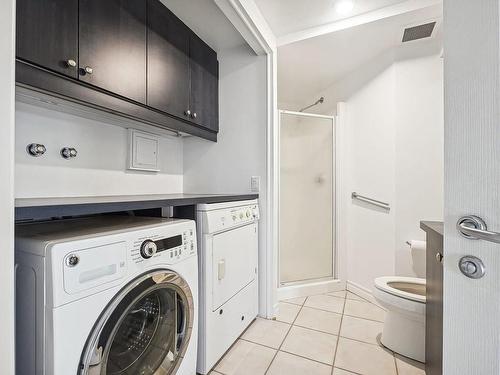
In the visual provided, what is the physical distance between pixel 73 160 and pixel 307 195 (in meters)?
1.96

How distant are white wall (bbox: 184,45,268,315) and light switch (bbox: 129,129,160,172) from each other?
0.35 metres

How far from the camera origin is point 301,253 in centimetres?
252

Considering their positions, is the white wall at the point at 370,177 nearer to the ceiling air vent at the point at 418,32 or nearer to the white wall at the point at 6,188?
the ceiling air vent at the point at 418,32

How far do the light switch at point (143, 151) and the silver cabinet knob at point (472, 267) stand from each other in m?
1.77

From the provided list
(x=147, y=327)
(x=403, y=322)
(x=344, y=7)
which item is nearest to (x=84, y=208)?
(x=147, y=327)

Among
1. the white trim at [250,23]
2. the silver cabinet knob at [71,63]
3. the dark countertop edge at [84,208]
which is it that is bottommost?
the dark countertop edge at [84,208]

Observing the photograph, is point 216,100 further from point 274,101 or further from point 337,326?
point 337,326

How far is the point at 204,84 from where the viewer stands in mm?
1906

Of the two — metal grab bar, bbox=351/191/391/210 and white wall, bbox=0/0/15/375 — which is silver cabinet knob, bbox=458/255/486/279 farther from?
metal grab bar, bbox=351/191/391/210

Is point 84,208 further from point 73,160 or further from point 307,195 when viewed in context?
point 307,195

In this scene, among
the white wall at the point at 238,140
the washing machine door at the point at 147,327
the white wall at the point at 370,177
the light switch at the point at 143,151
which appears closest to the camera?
the washing machine door at the point at 147,327

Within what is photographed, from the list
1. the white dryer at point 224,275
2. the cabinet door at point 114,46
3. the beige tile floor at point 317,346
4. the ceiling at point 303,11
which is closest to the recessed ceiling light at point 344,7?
the ceiling at point 303,11

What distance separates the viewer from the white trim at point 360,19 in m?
1.62

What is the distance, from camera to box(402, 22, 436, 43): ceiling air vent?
5.90ft
